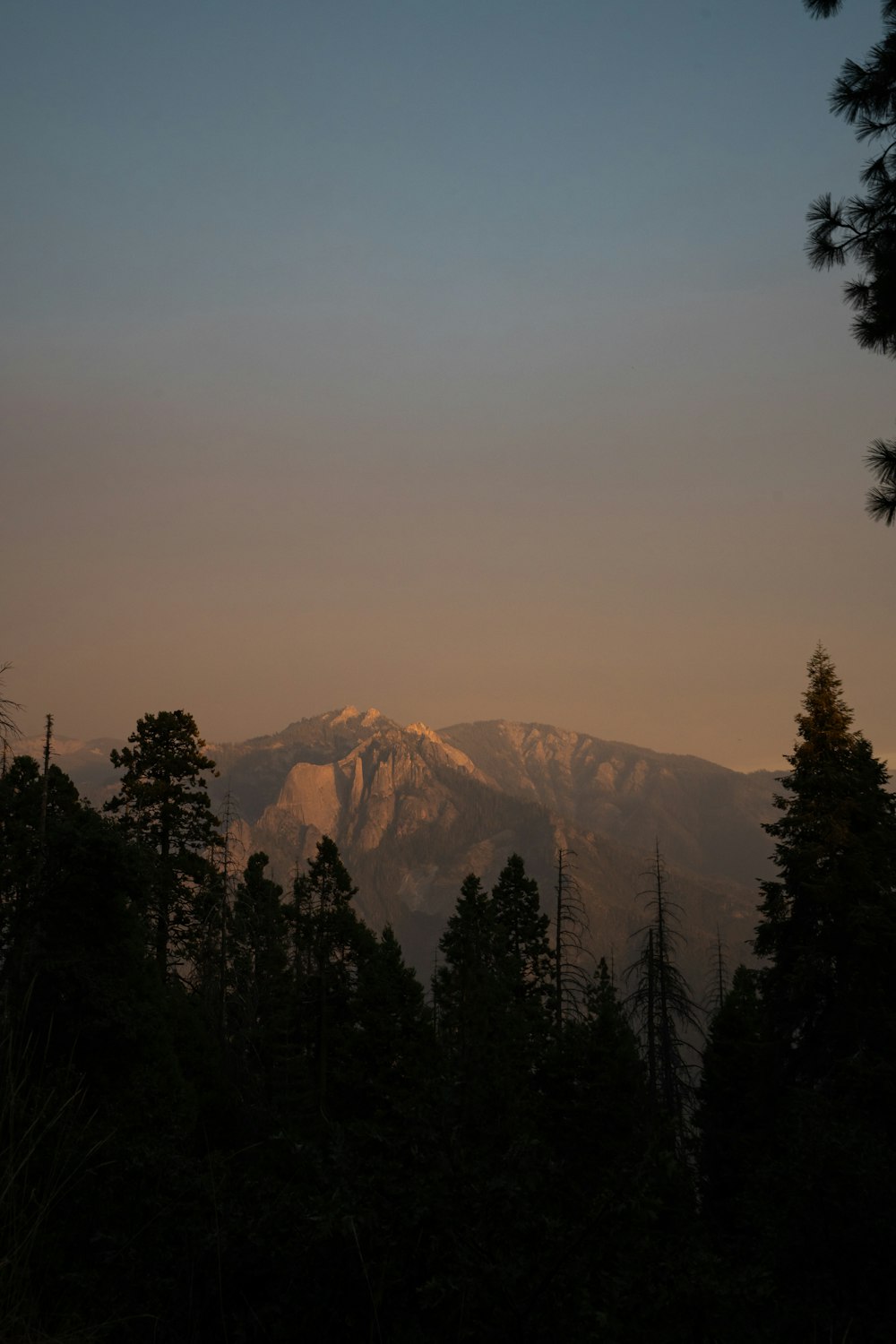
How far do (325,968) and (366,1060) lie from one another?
20.4ft

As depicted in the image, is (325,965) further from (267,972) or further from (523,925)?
(523,925)

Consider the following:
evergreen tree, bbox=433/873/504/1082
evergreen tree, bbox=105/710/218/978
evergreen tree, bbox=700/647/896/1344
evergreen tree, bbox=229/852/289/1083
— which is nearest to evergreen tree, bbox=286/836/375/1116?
evergreen tree, bbox=229/852/289/1083

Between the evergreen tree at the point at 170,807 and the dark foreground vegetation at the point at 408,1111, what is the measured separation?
0.43ft

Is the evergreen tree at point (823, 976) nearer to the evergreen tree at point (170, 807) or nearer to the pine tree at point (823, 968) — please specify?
the pine tree at point (823, 968)

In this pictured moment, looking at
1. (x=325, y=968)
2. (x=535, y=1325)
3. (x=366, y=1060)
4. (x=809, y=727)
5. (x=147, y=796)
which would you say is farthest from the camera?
(x=325, y=968)

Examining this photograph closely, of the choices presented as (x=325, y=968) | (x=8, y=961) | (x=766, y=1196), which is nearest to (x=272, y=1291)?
(x=8, y=961)

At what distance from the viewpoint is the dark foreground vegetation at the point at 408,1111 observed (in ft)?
16.7

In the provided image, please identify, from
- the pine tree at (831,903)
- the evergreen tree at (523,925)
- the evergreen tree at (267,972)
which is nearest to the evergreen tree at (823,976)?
the pine tree at (831,903)

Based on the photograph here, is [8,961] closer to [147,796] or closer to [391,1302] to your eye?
[391,1302]

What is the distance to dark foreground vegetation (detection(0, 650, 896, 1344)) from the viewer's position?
16.7 ft

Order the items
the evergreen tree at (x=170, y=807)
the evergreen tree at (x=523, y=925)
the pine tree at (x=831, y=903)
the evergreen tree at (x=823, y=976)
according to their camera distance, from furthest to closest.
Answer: the evergreen tree at (x=523, y=925) < the evergreen tree at (x=170, y=807) < the pine tree at (x=831, y=903) < the evergreen tree at (x=823, y=976)

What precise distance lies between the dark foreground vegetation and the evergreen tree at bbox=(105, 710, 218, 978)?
132mm

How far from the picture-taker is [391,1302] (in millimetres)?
5137

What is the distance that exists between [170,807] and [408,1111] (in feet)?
91.7
